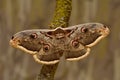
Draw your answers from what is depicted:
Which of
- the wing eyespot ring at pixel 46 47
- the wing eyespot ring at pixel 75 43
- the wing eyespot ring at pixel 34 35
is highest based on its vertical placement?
the wing eyespot ring at pixel 34 35

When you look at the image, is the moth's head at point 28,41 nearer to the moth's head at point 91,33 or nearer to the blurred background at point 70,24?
the moth's head at point 91,33

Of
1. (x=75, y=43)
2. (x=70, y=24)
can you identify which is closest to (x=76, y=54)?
(x=75, y=43)

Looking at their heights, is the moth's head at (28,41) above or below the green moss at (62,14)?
below

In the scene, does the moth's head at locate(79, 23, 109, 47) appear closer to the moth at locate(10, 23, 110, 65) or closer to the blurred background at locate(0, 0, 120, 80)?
the moth at locate(10, 23, 110, 65)

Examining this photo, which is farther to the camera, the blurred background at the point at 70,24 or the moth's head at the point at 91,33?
the blurred background at the point at 70,24

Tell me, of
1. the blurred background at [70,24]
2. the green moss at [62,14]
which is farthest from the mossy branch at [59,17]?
the blurred background at [70,24]

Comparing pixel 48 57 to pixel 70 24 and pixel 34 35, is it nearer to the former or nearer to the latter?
pixel 34 35
